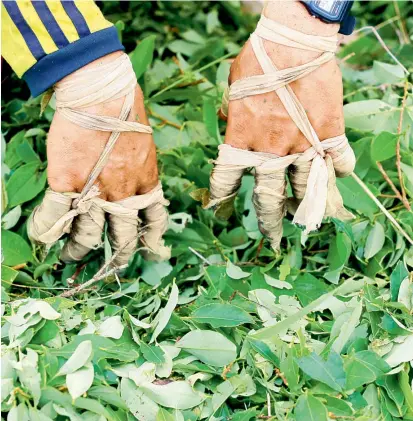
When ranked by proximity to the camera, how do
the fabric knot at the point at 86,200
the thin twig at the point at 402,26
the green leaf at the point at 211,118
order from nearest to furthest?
the fabric knot at the point at 86,200, the green leaf at the point at 211,118, the thin twig at the point at 402,26

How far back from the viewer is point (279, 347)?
3.16 feet

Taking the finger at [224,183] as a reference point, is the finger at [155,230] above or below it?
below

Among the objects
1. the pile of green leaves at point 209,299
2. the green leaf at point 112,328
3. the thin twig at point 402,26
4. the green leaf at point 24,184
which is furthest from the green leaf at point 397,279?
the thin twig at point 402,26

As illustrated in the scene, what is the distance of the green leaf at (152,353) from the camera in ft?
3.14

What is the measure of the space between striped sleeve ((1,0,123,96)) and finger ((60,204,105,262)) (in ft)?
0.72

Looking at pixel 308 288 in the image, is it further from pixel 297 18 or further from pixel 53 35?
pixel 53 35

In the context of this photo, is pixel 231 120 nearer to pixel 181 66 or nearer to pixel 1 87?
pixel 181 66

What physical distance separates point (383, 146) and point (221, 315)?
451 millimetres

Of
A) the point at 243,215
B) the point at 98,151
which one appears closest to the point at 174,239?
the point at 243,215

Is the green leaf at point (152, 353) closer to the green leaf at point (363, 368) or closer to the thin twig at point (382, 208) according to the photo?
the green leaf at point (363, 368)

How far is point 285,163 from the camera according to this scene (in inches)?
43.0

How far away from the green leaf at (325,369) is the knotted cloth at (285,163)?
0.78 ft

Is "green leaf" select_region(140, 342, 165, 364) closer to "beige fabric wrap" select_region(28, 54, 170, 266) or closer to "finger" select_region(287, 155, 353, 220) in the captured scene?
"beige fabric wrap" select_region(28, 54, 170, 266)

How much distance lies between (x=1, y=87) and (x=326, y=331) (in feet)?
3.01
